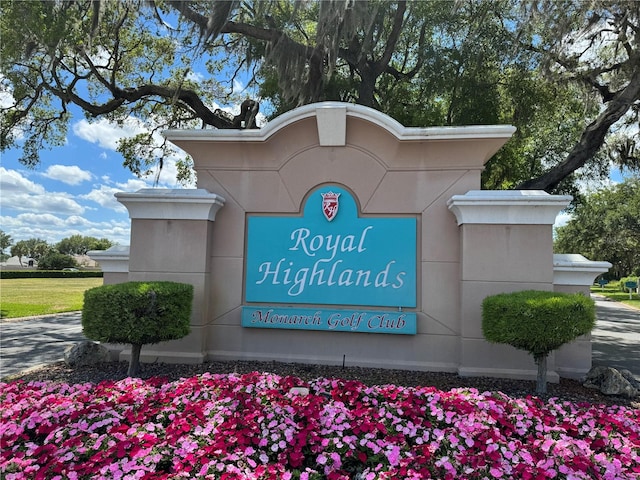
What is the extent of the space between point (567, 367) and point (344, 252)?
11.5ft

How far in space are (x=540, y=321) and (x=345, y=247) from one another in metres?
2.75

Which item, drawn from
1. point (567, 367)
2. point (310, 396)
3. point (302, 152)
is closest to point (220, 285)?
point (302, 152)

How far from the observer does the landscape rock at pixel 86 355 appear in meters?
6.44

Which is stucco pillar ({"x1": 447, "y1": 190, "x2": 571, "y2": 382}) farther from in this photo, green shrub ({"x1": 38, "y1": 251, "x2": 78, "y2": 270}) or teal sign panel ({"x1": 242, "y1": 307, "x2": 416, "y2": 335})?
green shrub ({"x1": 38, "y1": 251, "x2": 78, "y2": 270})

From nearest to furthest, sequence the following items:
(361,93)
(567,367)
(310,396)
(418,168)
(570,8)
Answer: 1. (310,396)
2. (567,367)
3. (418,168)
4. (570,8)
5. (361,93)

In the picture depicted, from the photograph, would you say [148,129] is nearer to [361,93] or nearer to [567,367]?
[361,93]

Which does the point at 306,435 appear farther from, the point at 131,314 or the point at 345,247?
the point at 345,247

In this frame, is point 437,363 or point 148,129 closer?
point 437,363

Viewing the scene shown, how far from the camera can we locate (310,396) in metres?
4.07

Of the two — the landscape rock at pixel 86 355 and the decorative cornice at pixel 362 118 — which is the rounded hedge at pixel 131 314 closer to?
the landscape rock at pixel 86 355

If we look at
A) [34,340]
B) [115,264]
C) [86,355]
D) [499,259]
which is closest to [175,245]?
[115,264]

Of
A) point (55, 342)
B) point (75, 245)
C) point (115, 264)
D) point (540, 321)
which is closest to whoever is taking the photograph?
point (540, 321)

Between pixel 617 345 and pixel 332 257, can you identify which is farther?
pixel 617 345

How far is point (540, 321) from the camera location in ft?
15.9
